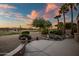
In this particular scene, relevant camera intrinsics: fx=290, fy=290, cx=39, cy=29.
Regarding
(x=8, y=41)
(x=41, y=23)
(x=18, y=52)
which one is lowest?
(x=18, y=52)

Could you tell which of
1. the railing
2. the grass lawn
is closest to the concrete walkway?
the railing

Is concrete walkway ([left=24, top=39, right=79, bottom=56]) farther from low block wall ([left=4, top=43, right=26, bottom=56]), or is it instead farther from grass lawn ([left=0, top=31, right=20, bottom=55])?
grass lawn ([left=0, top=31, right=20, bottom=55])

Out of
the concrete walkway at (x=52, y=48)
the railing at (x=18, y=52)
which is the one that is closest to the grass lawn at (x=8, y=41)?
the railing at (x=18, y=52)

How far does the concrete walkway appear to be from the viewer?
330cm

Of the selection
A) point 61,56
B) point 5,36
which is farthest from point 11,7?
point 61,56

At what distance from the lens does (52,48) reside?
10.9 ft

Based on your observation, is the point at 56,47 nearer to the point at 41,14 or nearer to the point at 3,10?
the point at 41,14

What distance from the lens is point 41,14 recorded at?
10.9 ft

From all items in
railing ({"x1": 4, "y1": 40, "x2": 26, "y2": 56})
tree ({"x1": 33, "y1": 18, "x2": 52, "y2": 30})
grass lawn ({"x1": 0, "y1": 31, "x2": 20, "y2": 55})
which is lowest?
railing ({"x1": 4, "y1": 40, "x2": 26, "y2": 56})

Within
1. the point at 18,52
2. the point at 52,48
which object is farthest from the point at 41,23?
the point at 18,52

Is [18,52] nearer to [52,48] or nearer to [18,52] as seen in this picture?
[18,52]

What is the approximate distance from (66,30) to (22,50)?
55 cm

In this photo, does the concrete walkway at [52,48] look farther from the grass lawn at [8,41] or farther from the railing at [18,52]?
the grass lawn at [8,41]

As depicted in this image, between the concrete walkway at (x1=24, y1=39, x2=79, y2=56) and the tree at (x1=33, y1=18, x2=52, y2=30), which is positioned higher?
the tree at (x1=33, y1=18, x2=52, y2=30)
